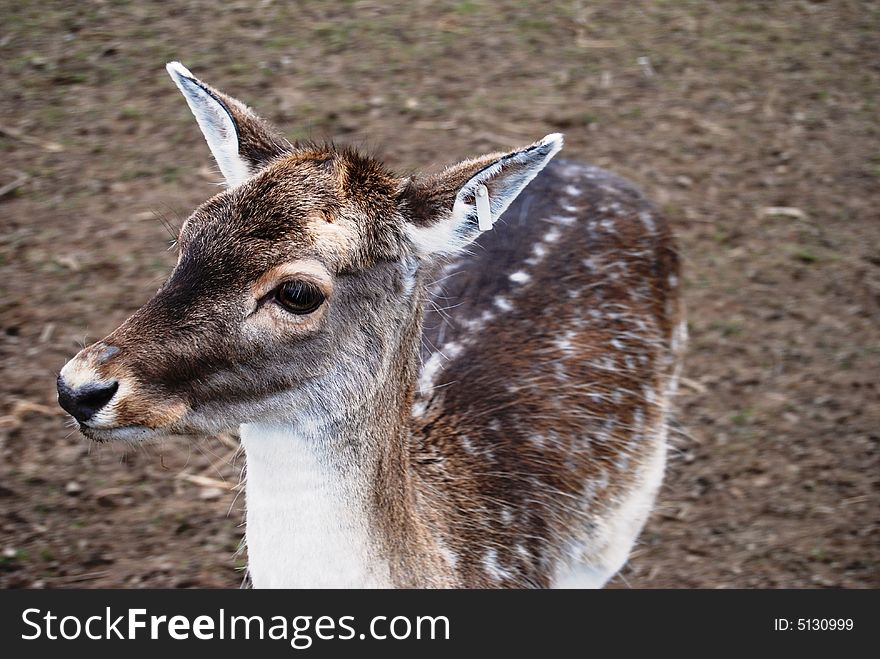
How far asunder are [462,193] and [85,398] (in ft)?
3.65

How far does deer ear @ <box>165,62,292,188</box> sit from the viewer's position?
3.08m

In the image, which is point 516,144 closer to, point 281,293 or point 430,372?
point 430,372

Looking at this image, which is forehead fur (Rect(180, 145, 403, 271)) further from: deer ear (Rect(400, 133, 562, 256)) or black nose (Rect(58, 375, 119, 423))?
black nose (Rect(58, 375, 119, 423))

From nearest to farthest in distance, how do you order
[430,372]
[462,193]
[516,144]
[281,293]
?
[281,293] → [462,193] → [430,372] → [516,144]

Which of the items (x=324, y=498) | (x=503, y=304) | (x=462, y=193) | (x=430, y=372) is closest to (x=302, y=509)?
(x=324, y=498)

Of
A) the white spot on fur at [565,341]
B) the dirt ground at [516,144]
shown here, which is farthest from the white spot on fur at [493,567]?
the dirt ground at [516,144]

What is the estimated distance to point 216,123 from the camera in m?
3.13

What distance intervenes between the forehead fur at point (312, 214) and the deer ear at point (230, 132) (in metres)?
0.15

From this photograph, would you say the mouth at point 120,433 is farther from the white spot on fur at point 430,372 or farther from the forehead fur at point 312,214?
the white spot on fur at point 430,372

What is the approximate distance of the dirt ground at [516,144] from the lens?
4.54 m

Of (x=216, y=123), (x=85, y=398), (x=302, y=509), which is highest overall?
(x=216, y=123)

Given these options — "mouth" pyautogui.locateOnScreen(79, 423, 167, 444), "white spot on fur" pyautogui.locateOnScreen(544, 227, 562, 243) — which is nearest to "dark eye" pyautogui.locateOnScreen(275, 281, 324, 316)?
"mouth" pyautogui.locateOnScreen(79, 423, 167, 444)

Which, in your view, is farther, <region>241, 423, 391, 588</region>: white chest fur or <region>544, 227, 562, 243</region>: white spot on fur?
<region>544, 227, 562, 243</region>: white spot on fur

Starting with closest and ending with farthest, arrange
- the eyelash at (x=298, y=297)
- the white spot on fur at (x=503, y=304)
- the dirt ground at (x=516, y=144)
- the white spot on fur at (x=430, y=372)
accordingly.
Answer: the eyelash at (x=298, y=297), the white spot on fur at (x=430, y=372), the white spot on fur at (x=503, y=304), the dirt ground at (x=516, y=144)
